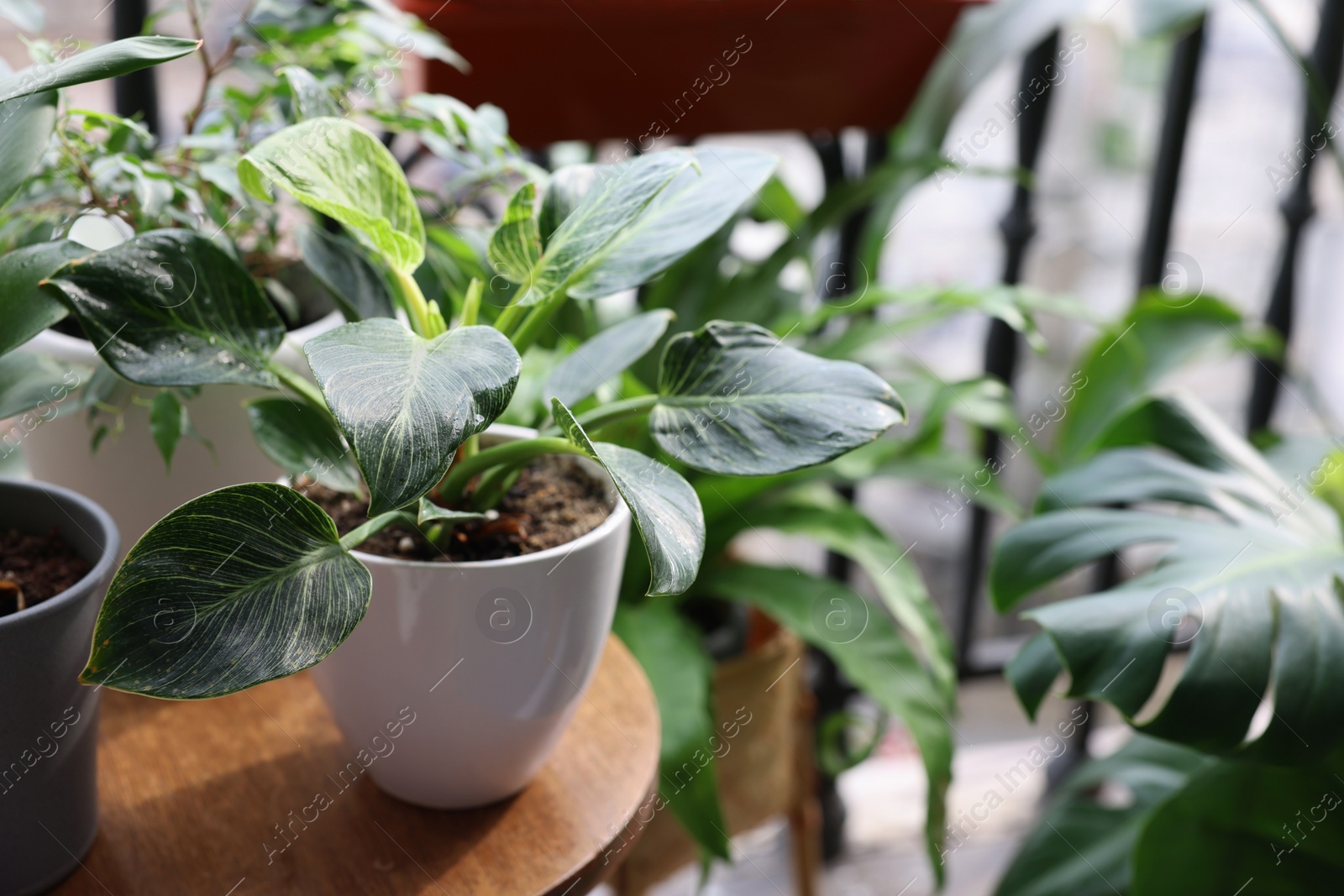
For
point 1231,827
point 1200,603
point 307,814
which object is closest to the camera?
point 307,814

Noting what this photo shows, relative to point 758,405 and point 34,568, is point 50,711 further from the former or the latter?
point 758,405

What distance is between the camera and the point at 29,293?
458 millimetres

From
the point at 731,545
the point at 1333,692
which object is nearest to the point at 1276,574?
the point at 1333,692

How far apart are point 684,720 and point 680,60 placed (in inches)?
22.5

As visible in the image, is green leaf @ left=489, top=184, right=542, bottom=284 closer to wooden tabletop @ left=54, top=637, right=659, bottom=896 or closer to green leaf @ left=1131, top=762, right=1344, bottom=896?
wooden tabletop @ left=54, top=637, right=659, bottom=896

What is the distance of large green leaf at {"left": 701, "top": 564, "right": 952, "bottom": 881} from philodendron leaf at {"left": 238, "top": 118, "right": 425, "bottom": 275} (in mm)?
556

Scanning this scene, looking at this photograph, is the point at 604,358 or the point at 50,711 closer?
the point at 50,711

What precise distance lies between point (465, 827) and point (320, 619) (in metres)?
0.20

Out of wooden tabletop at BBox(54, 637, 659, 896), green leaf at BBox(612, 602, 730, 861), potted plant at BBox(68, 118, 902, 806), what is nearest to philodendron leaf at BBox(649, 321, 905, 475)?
potted plant at BBox(68, 118, 902, 806)

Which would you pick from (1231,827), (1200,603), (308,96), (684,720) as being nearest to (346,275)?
(308,96)

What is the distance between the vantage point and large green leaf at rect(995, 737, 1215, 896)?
925 mm

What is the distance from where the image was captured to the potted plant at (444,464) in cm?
38

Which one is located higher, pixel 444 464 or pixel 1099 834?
pixel 444 464

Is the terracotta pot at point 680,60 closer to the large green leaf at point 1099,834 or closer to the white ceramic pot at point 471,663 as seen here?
the white ceramic pot at point 471,663
